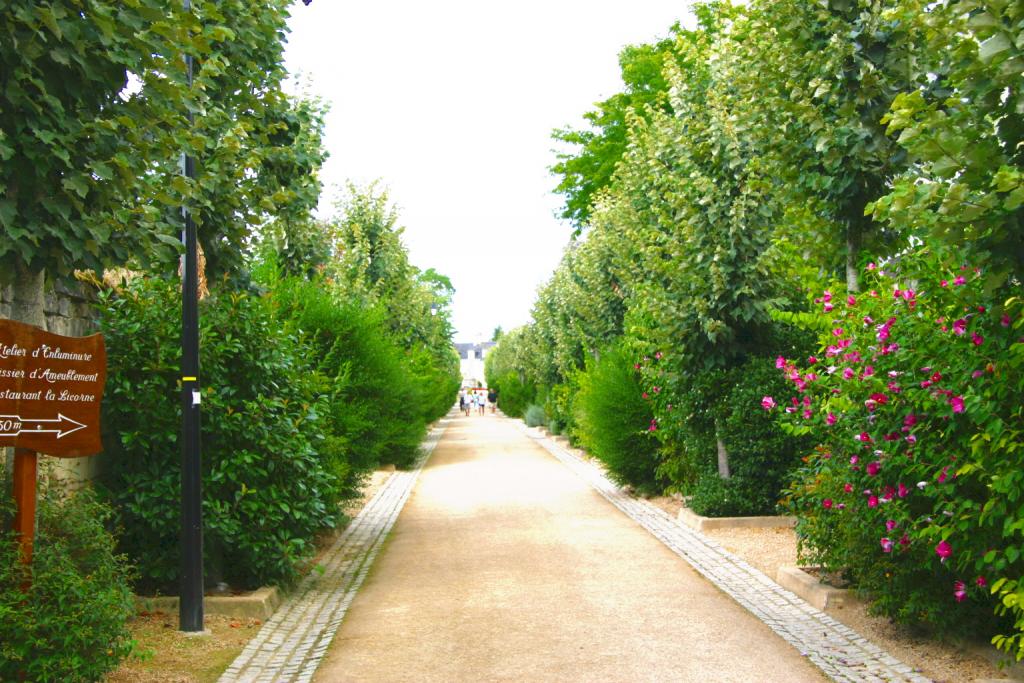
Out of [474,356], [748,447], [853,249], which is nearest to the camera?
[853,249]

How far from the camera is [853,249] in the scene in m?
9.80

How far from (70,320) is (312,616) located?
3.09 metres

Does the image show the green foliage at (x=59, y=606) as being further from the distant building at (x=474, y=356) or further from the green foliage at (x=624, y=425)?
the distant building at (x=474, y=356)

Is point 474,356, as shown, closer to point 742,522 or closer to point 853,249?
point 742,522

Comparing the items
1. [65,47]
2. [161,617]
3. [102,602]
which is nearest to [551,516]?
[161,617]

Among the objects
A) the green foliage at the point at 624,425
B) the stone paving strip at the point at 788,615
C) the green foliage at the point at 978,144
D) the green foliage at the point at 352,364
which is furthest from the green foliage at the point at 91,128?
the green foliage at the point at 624,425

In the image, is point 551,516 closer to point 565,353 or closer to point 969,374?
point 969,374

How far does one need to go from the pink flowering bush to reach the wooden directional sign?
487 centimetres

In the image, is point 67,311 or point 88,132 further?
point 67,311

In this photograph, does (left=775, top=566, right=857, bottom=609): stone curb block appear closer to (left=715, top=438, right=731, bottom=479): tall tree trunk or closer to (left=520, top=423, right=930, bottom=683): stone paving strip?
(left=520, top=423, right=930, bottom=683): stone paving strip

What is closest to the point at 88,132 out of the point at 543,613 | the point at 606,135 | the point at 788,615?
the point at 543,613

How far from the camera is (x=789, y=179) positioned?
9891 millimetres

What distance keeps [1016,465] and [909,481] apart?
3.89 ft

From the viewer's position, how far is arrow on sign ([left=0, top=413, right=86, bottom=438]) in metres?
5.30
